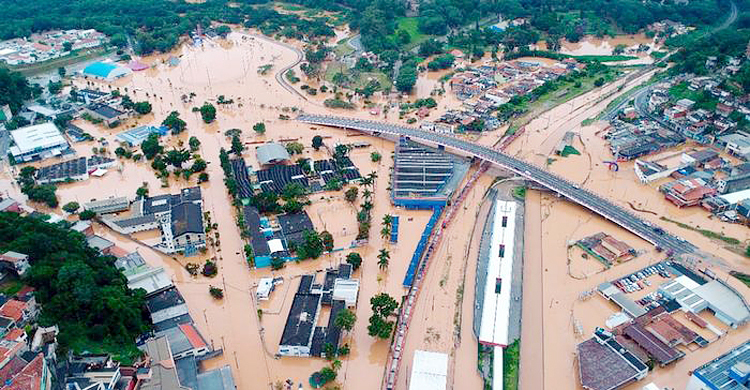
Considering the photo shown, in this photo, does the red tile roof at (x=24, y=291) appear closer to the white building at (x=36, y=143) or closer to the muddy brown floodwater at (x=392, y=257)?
the muddy brown floodwater at (x=392, y=257)

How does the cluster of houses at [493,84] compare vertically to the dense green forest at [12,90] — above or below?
above

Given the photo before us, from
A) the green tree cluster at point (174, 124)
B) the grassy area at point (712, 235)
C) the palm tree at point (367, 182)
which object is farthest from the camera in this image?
the green tree cluster at point (174, 124)

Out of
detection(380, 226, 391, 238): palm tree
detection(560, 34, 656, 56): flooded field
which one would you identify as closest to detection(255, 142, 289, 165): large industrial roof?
detection(380, 226, 391, 238): palm tree

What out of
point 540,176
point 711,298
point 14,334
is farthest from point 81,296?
point 711,298

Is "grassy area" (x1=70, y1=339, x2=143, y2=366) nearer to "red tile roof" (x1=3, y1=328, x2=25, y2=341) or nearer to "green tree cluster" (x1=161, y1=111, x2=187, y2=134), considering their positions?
"red tile roof" (x1=3, y1=328, x2=25, y2=341)

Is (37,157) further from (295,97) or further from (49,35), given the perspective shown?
(49,35)

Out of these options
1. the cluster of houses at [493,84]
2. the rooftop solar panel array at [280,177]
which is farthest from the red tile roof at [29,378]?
the cluster of houses at [493,84]
